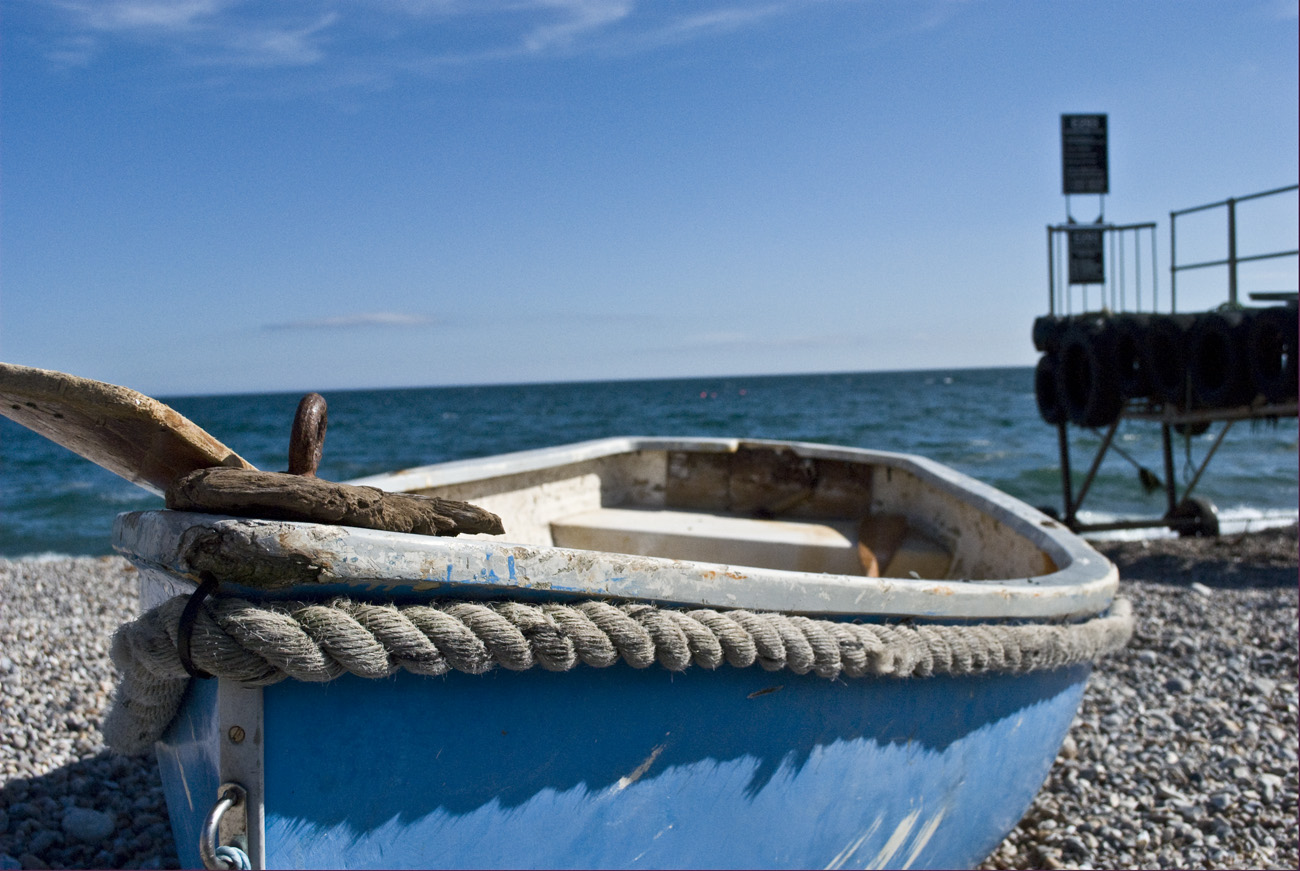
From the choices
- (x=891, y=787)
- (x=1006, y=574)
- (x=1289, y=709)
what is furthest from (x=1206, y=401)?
(x=891, y=787)

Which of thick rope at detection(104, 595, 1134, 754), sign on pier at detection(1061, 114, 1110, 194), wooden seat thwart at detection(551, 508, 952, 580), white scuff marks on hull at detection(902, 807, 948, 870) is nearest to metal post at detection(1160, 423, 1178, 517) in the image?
sign on pier at detection(1061, 114, 1110, 194)

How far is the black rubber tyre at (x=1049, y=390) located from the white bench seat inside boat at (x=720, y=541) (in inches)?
230

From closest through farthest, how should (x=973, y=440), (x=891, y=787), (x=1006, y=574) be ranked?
(x=891, y=787) < (x=1006, y=574) < (x=973, y=440)

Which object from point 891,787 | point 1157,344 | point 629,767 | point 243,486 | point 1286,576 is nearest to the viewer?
point 243,486

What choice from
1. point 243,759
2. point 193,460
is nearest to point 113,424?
point 193,460

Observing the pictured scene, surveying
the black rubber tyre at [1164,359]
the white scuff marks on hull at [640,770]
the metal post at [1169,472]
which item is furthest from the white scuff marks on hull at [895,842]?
the metal post at [1169,472]

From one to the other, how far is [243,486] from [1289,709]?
468 centimetres

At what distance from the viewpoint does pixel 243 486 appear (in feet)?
4.15

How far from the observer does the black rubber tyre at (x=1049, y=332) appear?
8.77 metres

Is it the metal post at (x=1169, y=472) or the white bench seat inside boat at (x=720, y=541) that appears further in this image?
the metal post at (x=1169, y=472)

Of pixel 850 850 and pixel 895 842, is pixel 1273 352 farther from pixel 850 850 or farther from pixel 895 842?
pixel 850 850

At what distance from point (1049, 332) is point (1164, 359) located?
1279 mm

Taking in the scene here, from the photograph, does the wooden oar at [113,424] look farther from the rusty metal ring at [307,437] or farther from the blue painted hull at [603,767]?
the blue painted hull at [603,767]

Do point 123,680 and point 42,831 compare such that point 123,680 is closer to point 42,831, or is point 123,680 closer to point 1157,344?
point 42,831
